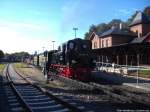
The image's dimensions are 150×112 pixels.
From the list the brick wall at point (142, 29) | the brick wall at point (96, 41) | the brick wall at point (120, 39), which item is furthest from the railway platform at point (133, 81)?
the brick wall at point (96, 41)

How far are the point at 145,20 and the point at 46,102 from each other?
59267mm

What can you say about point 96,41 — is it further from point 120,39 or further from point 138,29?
point 138,29

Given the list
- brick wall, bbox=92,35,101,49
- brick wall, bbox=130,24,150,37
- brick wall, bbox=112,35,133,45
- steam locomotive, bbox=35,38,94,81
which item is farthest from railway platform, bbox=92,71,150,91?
brick wall, bbox=92,35,101,49

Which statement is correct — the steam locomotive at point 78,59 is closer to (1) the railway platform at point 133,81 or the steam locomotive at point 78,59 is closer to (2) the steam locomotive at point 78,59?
(2) the steam locomotive at point 78,59

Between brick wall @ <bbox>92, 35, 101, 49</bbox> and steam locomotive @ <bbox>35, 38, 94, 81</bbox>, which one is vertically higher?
brick wall @ <bbox>92, 35, 101, 49</bbox>

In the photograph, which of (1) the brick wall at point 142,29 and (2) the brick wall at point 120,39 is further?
(1) the brick wall at point 142,29

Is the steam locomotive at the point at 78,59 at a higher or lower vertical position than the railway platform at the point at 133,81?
higher

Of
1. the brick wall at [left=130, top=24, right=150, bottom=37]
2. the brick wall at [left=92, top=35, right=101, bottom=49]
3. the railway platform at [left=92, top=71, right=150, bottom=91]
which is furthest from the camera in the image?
the brick wall at [left=92, top=35, right=101, bottom=49]

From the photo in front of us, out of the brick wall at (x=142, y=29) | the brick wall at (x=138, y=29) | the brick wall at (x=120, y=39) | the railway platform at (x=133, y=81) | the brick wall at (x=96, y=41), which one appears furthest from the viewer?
the brick wall at (x=96, y=41)

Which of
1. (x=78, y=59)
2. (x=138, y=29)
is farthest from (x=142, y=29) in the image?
(x=78, y=59)

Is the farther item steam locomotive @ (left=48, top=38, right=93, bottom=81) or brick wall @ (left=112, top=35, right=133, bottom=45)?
brick wall @ (left=112, top=35, right=133, bottom=45)

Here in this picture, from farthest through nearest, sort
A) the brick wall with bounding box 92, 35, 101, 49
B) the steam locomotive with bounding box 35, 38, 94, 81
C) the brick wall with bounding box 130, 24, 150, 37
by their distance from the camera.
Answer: the brick wall with bounding box 92, 35, 101, 49
the brick wall with bounding box 130, 24, 150, 37
the steam locomotive with bounding box 35, 38, 94, 81

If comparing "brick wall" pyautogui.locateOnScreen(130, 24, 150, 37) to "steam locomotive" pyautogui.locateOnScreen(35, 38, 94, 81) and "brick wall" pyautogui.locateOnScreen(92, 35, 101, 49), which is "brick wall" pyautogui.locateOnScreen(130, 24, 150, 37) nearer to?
"brick wall" pyautogui.locateOnScreen(92, 35, 101, 49)

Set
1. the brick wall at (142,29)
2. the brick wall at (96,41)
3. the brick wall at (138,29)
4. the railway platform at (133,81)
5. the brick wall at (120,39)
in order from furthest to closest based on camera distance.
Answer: the brick wall at (96,41) → the brick wall at (138,29) → the brick wall at (142,29) → the brick wall at (120,39) → the railway platform at (133,81)
